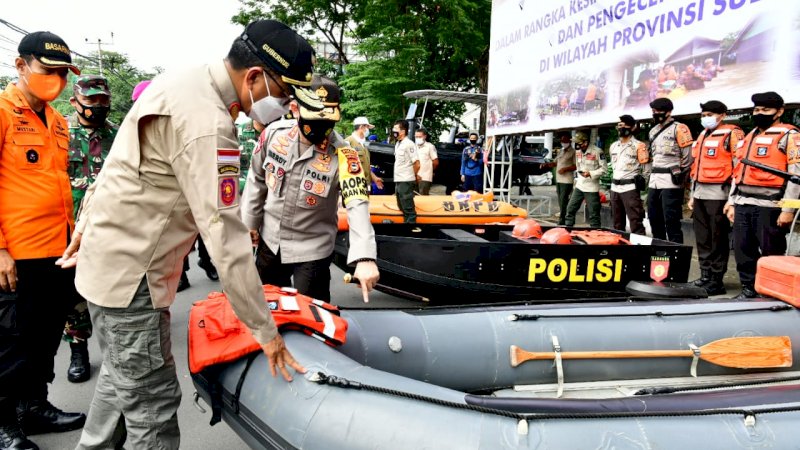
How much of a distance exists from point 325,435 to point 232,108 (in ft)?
3.60

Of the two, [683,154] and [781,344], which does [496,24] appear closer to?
[683,154]

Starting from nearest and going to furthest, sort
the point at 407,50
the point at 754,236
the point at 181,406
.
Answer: the point at 181,406
the point at 754,236
the point at 407,50

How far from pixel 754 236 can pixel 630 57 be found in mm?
3324

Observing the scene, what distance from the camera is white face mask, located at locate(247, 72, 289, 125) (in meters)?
1.74

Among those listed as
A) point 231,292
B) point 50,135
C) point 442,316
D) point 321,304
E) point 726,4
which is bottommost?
point 442,316

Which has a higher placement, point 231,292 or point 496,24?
point 496,24

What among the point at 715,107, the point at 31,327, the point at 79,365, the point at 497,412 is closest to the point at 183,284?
the point at 79,365

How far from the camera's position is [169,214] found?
1716mm

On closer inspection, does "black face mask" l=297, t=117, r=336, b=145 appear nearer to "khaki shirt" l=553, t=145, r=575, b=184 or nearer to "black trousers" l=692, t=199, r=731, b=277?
"black trousers" l=692, t=199, r=731, b=277

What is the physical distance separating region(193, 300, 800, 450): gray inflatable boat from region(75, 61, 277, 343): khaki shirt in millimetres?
374

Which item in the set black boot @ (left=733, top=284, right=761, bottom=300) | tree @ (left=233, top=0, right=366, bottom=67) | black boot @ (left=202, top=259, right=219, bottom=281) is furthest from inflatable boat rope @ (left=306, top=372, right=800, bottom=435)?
tree @ (left=233, top=0, right=366, bottom=67)

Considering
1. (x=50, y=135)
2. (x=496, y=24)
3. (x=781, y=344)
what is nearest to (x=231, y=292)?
(x=50, y=135)

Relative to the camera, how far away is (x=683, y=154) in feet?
20.3

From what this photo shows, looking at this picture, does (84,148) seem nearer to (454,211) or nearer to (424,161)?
(454,211)
